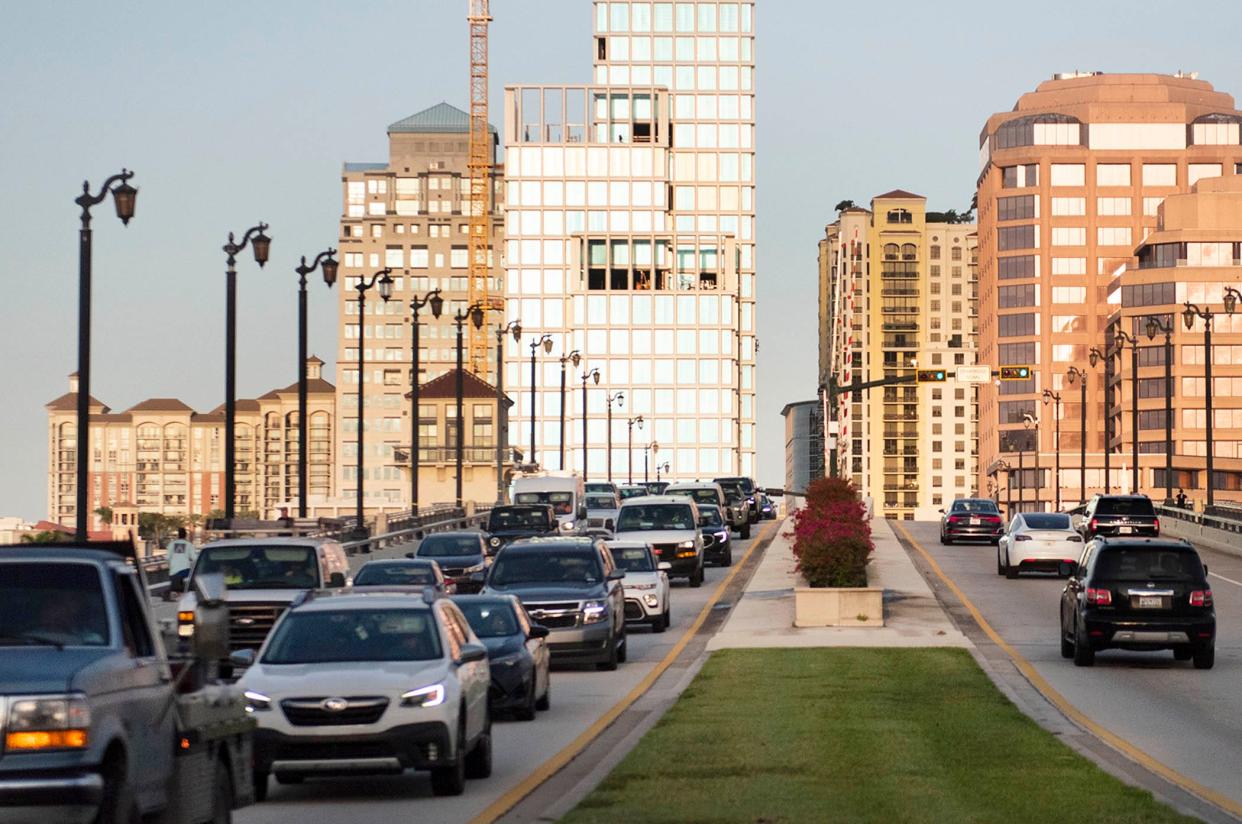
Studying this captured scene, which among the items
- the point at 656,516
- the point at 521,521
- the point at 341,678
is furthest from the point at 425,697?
the point at 521,521

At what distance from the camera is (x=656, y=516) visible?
5256cm

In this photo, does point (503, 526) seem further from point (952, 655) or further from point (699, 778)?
point (699, 778)

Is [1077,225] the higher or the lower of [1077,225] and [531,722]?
the higher

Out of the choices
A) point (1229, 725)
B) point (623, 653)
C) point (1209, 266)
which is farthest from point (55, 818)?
point (1209, 266)

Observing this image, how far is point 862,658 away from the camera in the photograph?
32250 millimetres

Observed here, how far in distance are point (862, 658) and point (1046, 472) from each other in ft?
506

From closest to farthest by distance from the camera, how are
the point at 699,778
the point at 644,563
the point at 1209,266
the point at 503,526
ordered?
the point at 699,778, the point at 644,563, the point at 503,526, the point at 1209,266

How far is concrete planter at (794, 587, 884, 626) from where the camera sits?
39.7 m

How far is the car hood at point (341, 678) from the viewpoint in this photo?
1662 cm

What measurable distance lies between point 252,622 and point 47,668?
65.1 ft

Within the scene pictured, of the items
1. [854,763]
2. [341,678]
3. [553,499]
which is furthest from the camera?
[553,499]

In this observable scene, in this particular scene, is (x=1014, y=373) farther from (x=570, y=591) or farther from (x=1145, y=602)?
(x=570, y=591)

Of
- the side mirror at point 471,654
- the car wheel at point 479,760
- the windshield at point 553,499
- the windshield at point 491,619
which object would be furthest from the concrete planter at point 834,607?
the windshield at point 553,499

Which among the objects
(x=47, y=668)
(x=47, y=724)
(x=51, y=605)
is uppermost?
(x=51, y=605)
